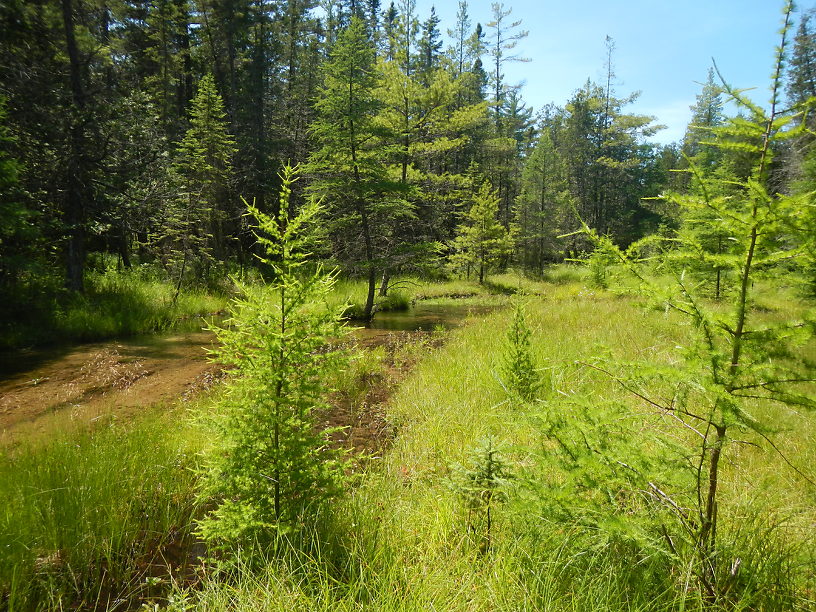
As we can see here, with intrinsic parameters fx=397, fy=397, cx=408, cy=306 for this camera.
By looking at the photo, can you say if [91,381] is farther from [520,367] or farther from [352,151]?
[352,151]

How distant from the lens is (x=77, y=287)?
35.9 feet

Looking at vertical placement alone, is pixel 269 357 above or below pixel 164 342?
Answer: above

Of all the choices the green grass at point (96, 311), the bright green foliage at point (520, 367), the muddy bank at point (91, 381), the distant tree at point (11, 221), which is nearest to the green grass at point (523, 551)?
the bright green foliage at point (520, 367)

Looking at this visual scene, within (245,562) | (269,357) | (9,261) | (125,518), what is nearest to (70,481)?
(125,518)

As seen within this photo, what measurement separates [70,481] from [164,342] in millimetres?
7339

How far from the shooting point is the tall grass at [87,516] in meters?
2.57

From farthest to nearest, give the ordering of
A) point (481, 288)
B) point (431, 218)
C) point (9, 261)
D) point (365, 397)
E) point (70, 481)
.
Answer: point (481, 288)
point (431, 218)
point (9, 261)
point (365, 397)
point (70, 481)

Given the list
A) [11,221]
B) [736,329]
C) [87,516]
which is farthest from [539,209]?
[87,516]

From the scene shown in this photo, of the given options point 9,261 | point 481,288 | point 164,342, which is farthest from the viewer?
point 481,288

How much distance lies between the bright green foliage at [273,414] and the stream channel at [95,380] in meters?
2.24

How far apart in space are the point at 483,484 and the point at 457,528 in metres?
0.46

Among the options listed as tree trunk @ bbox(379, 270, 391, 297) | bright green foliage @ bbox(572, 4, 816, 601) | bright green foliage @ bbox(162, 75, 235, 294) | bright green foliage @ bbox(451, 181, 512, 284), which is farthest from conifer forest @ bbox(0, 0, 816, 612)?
bright green foliage @ bbox(451, 181, 512, 284)

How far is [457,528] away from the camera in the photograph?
2.85 m

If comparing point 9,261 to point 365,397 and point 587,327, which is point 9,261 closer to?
point 365,397
